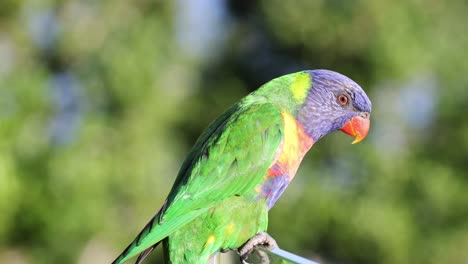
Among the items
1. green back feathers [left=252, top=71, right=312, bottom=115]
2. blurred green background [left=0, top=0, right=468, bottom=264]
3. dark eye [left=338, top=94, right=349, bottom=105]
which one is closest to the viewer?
green back feathers [left=252, top=71, right=312, bottom=115]

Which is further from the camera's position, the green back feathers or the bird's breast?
the green back feathers

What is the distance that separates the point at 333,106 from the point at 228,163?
47cm

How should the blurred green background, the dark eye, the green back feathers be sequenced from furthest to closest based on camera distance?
the blurred green background
the dark eye
the green back feathers

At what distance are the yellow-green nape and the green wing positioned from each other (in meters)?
0.16

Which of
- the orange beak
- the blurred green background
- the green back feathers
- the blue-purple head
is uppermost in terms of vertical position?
the green back feathers

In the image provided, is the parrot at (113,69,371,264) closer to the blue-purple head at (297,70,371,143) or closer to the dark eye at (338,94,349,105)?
the blue-purple head at (297,70,371,143)

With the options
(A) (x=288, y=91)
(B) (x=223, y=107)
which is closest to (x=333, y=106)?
(A) (x=288, y=91)

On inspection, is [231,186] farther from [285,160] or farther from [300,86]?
[300,86]

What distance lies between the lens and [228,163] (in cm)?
205

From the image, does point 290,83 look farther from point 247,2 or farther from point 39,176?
point 247,2

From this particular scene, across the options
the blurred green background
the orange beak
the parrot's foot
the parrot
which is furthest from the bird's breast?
the blurred green background

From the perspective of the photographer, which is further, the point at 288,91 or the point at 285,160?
the point at 288,91

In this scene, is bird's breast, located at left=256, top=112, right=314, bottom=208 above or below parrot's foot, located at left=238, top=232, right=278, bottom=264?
above

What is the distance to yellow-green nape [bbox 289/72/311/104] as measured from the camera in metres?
2.26
